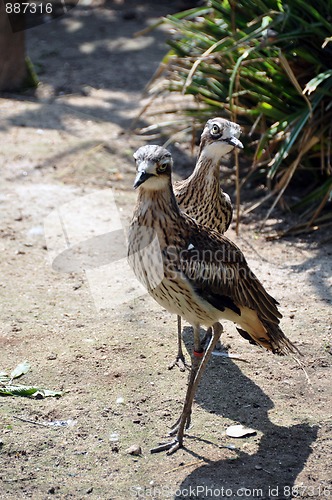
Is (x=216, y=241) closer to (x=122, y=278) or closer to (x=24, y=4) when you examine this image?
(x=122, y=278)

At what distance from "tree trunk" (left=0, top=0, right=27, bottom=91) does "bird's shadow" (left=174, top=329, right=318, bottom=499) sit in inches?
212

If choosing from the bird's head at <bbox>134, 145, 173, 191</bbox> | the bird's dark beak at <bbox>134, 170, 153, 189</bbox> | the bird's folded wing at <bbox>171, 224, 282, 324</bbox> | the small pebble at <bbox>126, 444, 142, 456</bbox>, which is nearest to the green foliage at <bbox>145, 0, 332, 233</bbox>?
the bird's folded wing at <bbox>171, 224, 282, 324</bbox>

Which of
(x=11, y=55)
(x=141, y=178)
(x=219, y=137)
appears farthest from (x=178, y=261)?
(x=11, y=55)

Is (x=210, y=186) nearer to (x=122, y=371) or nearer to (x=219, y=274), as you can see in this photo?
(x=219, y=274)

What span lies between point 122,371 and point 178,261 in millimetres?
1011

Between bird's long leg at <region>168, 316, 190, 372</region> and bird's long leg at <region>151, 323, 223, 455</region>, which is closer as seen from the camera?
bird's long leg at <region>151, 323, 223, 455</region>

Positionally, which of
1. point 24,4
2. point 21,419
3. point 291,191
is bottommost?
point 291,191

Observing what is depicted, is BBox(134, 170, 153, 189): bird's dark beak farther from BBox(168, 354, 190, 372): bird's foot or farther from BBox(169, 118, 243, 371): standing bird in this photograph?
BBox(168, 354, 190, 372): bird's foot

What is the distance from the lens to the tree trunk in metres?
8.54

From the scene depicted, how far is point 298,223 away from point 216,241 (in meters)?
2.53

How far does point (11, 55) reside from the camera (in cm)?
873

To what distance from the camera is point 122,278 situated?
18.1 ft

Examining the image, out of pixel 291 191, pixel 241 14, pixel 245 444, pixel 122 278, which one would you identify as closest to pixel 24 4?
pixel 241 14

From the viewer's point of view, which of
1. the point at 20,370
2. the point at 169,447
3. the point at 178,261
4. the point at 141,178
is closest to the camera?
the point at 141,178
